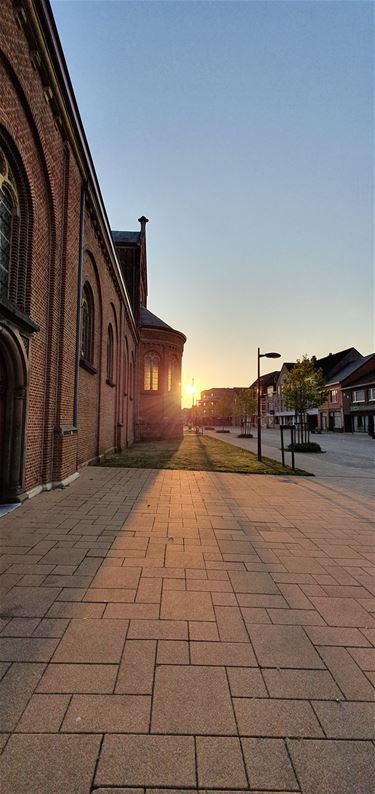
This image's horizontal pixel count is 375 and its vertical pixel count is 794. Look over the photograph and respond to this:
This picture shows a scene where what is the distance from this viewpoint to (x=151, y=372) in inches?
1045

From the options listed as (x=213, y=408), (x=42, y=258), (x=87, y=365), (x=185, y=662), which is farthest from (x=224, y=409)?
(x=185, y=662)

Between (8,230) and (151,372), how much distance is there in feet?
67.3

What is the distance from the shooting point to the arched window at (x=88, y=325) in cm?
1069

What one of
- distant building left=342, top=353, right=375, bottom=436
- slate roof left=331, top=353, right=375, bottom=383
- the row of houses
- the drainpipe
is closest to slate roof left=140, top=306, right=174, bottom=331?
the row of houses

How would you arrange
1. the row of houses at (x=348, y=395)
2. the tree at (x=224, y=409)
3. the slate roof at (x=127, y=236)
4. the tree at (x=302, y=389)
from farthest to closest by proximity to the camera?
1. the tree at (x=224, y=409)
2. the row of houses at (x=348, y=395)
3. the slate roof at (x=127, y=236)
4. the tree at (x=302, y=389)

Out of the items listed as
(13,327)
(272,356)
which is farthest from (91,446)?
(272,356)

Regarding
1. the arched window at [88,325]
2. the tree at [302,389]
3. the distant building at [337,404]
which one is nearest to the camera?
the arched window at [88,325]

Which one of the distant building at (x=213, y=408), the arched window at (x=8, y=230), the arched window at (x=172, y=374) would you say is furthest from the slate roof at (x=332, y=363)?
the arched window at (x=8, y=230)

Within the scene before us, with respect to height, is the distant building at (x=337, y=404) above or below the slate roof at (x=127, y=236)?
below

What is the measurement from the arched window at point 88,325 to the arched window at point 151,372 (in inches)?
592

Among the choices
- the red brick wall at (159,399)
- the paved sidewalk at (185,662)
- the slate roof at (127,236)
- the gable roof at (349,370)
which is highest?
the slate roof at (127,236)

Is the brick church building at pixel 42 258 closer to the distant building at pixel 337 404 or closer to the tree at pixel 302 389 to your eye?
the tree at pixel 302 389

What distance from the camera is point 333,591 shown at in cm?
329

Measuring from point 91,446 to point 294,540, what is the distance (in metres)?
7.74
